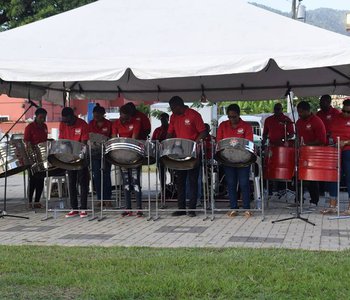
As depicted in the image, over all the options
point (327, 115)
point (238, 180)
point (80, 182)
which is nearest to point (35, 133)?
point (80, 182)

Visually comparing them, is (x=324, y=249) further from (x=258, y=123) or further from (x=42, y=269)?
(x=258, y=123)

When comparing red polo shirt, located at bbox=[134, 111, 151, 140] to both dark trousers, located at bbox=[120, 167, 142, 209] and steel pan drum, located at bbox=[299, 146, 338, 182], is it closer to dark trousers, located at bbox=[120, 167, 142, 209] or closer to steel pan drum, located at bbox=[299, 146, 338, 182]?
dark trousers, located at bbox=[120, 167, 142, 209]

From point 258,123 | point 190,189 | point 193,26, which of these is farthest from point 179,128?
point 258,123

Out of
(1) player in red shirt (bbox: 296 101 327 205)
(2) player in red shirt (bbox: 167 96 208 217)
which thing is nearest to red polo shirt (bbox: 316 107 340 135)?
(1) player in red shirt (bbox: 296 101 327 205)

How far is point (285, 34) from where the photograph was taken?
7145mm

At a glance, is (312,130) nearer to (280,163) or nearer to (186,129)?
(280,163)

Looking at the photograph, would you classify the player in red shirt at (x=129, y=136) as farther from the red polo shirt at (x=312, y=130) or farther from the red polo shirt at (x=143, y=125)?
the red polo shirt at (x=312, y=130)

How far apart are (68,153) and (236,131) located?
6.79 feet

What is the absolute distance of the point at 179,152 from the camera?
698cm

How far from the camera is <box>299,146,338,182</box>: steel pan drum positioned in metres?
7.03

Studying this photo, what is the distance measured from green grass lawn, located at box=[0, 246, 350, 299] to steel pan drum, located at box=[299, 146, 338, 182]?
2220 mm

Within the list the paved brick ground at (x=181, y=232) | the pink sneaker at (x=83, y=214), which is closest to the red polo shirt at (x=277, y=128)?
the paved brick ground at (x=181, y=232)

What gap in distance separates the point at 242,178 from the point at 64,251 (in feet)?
9.46

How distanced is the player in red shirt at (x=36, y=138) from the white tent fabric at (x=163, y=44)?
1317mm
